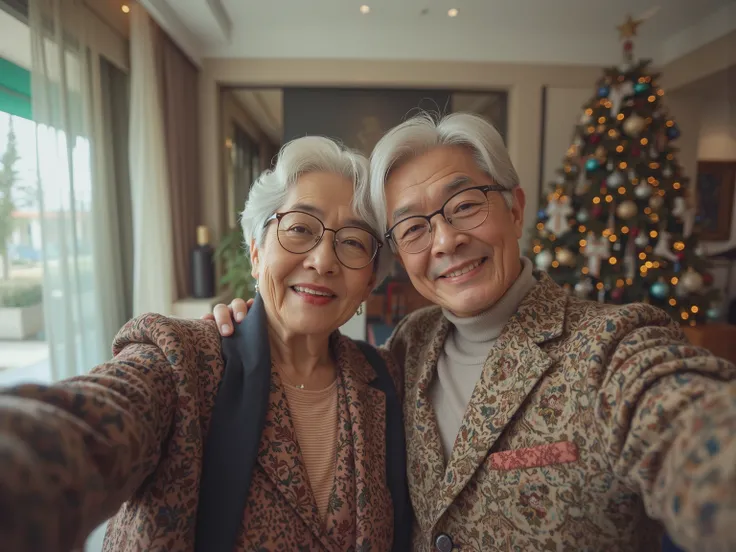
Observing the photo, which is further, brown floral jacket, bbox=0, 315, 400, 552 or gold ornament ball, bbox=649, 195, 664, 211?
gold ornament ball, bbox=649, 195, 664, 211

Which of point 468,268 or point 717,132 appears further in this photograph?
point 717,132

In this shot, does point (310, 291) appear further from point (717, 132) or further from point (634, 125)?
point (717, 132)

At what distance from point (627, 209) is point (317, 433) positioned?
3.19 meters

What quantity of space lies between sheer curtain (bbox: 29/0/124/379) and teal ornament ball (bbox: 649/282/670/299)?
426cm

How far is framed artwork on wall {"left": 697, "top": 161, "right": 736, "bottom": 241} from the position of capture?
429cm

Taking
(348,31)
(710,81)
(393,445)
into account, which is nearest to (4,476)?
(393,445)

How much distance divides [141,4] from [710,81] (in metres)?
5.31

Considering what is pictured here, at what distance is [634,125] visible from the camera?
2.96 m

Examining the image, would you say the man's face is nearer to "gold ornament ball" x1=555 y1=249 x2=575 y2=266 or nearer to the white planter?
the white planter

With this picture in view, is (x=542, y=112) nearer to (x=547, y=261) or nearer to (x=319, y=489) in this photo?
(x=547, y=261)

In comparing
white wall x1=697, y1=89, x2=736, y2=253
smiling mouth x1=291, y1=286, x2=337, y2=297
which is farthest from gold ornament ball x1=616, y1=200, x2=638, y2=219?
smiling mouth x1=291, y1=286, x2=337, y2=297

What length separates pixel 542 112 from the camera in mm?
3900

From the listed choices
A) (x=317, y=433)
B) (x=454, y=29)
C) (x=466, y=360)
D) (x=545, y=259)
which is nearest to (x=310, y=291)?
(x=317, y=433)

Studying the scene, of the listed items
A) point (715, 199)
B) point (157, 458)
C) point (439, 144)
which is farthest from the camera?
point (715, 199)
